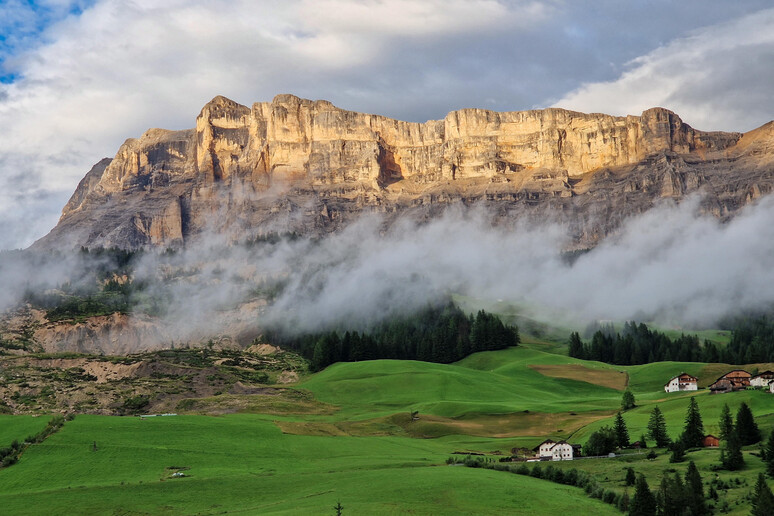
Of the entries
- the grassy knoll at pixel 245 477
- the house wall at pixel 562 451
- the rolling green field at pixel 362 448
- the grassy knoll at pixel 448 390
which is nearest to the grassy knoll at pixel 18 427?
the rolling green field at pixel 362 448

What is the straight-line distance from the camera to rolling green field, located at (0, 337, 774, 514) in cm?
6706

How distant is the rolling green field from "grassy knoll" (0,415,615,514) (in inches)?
8.4

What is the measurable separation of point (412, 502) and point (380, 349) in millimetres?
132831

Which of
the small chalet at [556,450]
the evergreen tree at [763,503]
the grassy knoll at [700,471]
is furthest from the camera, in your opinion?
the small chalet at [556,450]

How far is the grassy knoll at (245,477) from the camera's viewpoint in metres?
65.8

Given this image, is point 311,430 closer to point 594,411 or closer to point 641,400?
point 594,411

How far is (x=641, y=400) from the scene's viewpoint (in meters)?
124

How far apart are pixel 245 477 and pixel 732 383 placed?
243 ft

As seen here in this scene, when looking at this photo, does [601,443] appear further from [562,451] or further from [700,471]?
[700,471]

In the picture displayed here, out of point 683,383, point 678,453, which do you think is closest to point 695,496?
point 678,453

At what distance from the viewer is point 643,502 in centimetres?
5994

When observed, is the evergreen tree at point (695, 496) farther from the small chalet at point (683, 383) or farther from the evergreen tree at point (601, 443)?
the small chalet at point (683, 383)

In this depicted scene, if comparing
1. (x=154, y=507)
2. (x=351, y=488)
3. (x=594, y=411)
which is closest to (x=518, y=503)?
(x=351, y=488)

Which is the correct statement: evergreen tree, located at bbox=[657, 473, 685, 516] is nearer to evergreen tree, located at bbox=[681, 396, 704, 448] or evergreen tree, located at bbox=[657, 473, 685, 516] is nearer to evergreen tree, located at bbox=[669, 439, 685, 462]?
evergreen tree, located at bbox=[669, 439, 685, 462]
